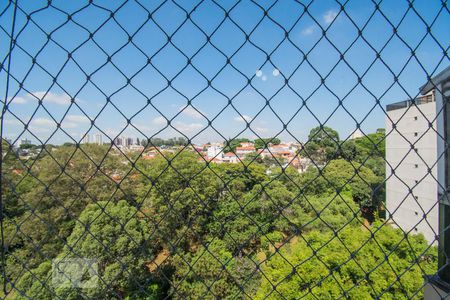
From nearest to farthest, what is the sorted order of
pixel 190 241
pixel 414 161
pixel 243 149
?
pixel 414 161 < pixel 190 241 < pixel 243 149

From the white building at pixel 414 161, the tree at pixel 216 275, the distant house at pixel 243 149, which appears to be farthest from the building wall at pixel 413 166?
the tree at pixel 216 275

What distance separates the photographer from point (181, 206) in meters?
5.38

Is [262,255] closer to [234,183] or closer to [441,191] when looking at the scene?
[234,183]

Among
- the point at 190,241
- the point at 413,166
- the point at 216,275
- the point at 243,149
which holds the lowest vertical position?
the point at 216,275

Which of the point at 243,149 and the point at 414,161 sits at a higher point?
the point at 243,149

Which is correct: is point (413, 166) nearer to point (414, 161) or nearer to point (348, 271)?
point (414, 161)

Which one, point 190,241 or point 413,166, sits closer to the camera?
point 413,166

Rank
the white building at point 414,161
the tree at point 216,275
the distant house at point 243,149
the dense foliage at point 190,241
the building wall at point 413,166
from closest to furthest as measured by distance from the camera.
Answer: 1. the distant house at point 243,149
2. the dense foliage at point 190,241
3. the white building at point 414,161
4. the building wall at point 413,166
5. the tree at point 216,275

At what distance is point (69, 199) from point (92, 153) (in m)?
1.45

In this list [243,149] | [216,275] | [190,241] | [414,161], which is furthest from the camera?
[243,149]

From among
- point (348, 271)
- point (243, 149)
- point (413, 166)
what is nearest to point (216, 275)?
point (348, 271)

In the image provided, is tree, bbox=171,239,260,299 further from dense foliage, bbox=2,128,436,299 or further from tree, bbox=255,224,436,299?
tree, bbox=255,224,436,299

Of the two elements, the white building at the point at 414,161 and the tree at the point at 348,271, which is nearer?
the tree at the point at 348,271

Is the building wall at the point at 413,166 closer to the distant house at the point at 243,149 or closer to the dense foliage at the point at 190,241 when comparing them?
the dense foliage at the point at 190,241
